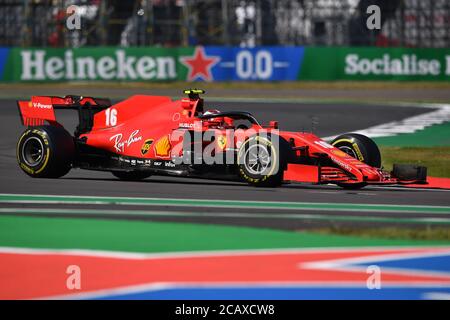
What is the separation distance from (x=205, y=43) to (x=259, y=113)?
15953mm

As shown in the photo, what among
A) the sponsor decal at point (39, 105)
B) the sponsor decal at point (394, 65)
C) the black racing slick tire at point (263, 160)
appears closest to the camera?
the black racing slick tire at point (263, 160)

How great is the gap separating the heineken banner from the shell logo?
2475 centimetres

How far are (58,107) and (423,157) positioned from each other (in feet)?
20.9

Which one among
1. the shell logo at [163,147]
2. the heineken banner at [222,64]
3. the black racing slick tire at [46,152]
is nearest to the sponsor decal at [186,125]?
the shell logo at [163,147]

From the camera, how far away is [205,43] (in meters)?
43.2

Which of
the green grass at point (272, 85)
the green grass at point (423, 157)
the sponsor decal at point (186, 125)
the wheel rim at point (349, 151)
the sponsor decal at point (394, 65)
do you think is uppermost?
the sponsor decal at point (394, 65)

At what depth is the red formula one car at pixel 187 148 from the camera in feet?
42.3

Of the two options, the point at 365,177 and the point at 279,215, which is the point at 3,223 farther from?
the point at 365,177

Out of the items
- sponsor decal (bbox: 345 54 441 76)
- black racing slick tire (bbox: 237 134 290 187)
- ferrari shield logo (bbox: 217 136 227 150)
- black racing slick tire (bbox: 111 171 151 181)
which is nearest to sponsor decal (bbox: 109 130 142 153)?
black racing slick tire (bbox: 111 171 151 181)

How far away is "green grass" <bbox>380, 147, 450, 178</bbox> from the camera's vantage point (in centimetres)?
1622

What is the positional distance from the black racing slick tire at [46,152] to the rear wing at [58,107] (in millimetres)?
606

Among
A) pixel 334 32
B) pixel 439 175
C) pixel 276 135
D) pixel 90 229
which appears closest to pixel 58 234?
pixel 90 229

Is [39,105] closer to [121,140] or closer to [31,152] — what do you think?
[31,152]

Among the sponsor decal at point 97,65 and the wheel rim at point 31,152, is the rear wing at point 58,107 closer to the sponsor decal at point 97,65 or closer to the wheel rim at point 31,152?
the wheel rim at point 31,152
